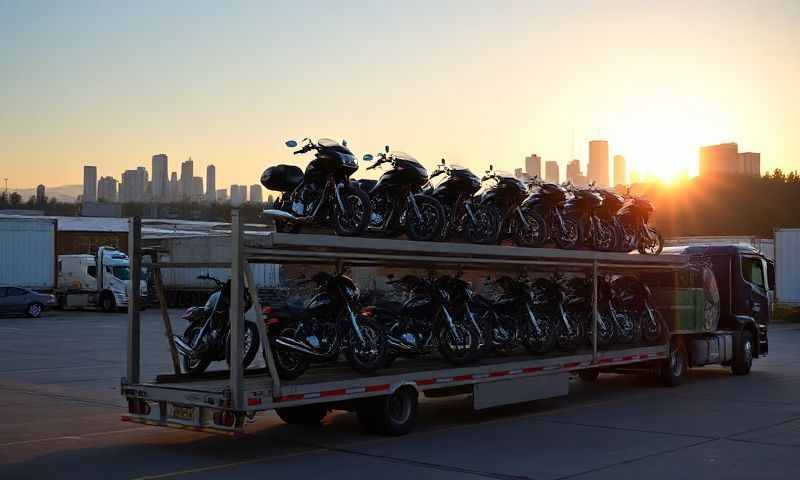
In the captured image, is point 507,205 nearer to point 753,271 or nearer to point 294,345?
point 294,345

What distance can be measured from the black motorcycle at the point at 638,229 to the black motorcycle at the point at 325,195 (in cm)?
683

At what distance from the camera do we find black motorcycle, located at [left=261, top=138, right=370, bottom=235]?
37.3ft

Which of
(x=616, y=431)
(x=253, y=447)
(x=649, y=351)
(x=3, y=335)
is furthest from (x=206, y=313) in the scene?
(x=3, y=335)

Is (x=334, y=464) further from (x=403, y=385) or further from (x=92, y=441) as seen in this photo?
(x=92, y=441)

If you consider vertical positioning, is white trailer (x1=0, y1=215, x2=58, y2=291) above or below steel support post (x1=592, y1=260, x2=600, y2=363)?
above

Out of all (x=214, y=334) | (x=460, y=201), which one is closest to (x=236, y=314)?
(x=214, y=334)

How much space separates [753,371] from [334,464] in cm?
1268

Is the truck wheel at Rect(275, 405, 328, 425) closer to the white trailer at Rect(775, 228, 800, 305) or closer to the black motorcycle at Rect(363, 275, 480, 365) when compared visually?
the black motorcycle at Rect(363, 275, 480, 365)

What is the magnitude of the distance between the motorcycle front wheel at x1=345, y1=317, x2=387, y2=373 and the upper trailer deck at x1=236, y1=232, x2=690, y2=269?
83 cm

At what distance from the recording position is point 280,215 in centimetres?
1071

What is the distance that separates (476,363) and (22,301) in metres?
29.4

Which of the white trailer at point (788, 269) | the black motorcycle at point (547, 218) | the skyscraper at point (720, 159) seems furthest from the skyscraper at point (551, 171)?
the skyscraper at point (720, 159)

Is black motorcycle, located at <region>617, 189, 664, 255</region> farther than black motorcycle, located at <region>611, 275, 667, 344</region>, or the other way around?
black motorcycle, located at <region>617, 189, 664, 255</region>

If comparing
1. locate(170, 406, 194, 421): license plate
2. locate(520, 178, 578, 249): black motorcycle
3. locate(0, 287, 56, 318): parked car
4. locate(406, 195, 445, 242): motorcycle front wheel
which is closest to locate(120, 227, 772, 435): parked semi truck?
locate(170, 406, 194, 421): license plate
